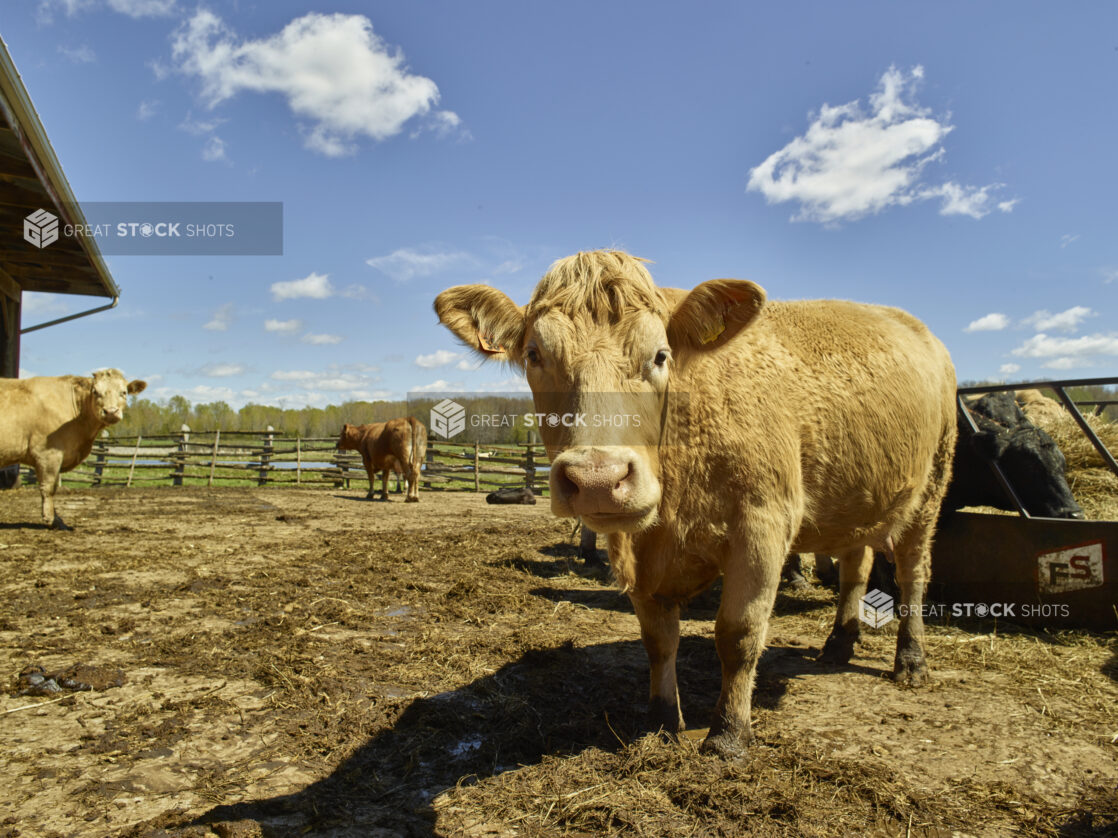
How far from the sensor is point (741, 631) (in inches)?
110

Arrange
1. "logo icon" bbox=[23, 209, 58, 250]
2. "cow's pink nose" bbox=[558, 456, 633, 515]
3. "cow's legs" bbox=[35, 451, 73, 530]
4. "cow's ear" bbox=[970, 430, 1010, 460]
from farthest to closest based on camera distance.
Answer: "cow's legs" bbox=[35, 451, 73, 530]
"logo icon" bbox=[23, 209, 58, 250]
"cow's ear" bbox=[970, 430, 1010, 460]
"cow's pink nose" bbox=[558, 456, 633, 515]

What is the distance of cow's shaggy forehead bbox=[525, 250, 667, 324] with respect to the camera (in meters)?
2.48

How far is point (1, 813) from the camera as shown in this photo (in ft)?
7.66

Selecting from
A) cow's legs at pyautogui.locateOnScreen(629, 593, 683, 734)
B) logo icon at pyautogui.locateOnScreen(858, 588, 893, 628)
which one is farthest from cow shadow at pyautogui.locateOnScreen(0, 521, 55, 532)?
logo icon at pyautogui.locateOnScreen(858, 588, 893, 628)

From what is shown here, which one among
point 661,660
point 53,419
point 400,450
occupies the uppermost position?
point 53,419

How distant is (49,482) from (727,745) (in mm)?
11218

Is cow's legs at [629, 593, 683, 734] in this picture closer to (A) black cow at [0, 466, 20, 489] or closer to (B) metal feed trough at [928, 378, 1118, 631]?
(B) metal feed trough at [928, 378, 1118, 631]

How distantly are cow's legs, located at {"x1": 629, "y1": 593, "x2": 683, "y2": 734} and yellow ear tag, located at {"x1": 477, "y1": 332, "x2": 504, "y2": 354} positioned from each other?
146cm

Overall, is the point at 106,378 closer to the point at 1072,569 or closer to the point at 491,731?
the point at 491,731

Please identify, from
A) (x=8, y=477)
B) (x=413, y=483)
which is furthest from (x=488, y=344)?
(x=8, y=477)

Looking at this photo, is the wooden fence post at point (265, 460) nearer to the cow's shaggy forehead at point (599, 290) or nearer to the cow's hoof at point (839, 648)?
the cow's hoof at point (839, 648)

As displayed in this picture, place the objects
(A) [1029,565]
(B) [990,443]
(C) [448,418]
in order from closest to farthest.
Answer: (A) [1029,565], (B) [990,443], (C) [448,418]

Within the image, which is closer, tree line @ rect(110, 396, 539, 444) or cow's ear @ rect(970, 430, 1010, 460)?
cow's ear @ rect(970, 430, 1010, 460)

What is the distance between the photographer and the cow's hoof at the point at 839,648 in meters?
4.34
